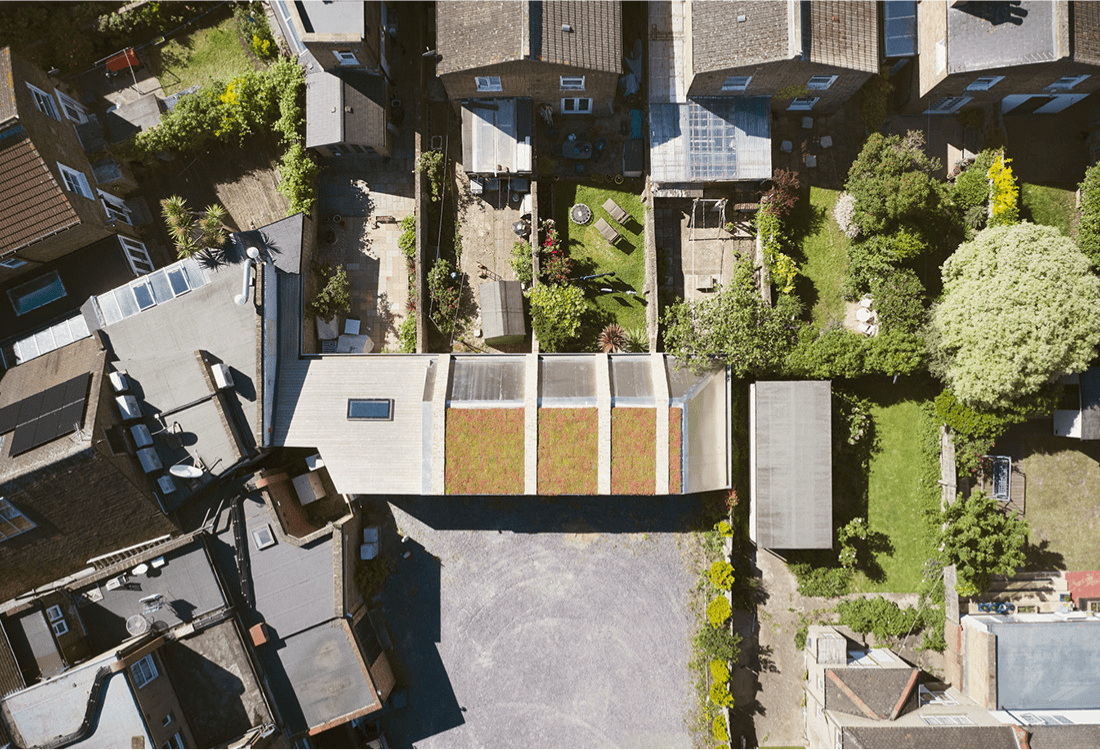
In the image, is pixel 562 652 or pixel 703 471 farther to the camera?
pixel 562 652

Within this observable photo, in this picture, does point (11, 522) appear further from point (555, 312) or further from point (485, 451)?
point (555, 312)

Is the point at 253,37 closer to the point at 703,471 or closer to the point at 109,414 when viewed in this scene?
the point at 109,414

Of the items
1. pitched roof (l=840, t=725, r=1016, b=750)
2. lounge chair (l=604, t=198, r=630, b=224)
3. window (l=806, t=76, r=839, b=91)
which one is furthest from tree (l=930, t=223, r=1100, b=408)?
lounge chair (l=604, t=198, r=630, b=224)

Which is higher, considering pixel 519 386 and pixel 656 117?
pixel 656 117

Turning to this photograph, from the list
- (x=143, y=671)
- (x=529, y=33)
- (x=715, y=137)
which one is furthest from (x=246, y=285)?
(x=715, y=137)

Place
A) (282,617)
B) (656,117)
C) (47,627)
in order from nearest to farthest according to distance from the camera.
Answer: (47,627), (282,617), (656,117)

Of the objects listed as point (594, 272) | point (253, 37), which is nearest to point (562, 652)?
point (594, 272)

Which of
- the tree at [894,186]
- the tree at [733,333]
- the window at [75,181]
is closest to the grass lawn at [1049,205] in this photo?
the tree at [894,186]
